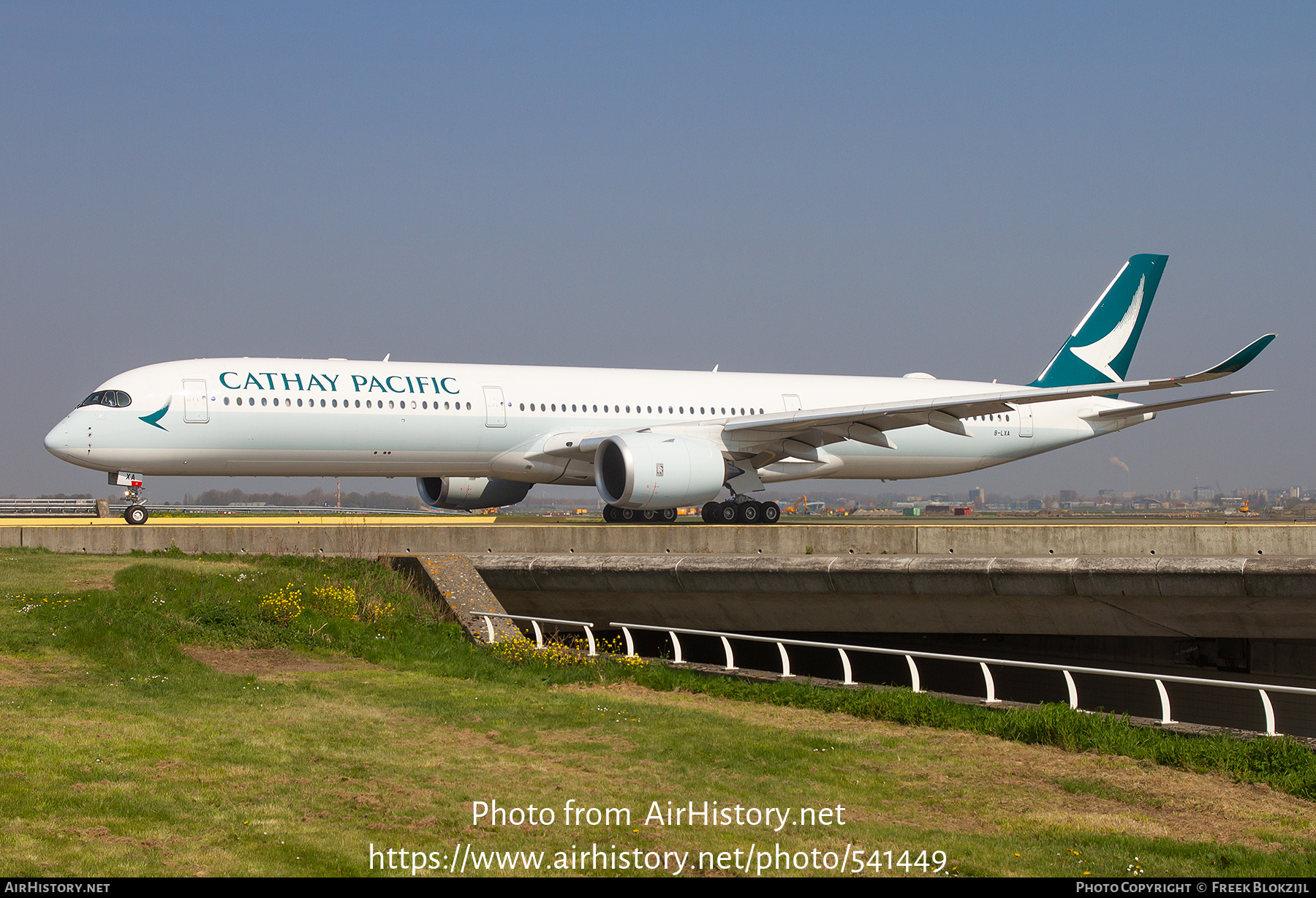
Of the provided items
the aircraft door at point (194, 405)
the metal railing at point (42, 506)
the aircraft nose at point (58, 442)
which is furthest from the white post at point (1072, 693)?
the metal railing at point (42, 506)

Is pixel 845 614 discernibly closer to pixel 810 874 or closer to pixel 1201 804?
Answer: pixel 1201 804

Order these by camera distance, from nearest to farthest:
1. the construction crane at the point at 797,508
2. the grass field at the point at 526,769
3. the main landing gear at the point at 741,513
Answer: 1. the grass field at the point at 526,769
2. the main landing gear at the point at 741,513
3. the construction crane at the point at 797,508

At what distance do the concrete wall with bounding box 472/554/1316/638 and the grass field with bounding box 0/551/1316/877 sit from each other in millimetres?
3802

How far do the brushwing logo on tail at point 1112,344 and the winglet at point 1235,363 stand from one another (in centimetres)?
1079

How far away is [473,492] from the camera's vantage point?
3000 centimetres

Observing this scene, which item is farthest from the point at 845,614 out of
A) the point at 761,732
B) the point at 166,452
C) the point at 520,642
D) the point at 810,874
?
the point at 166,452

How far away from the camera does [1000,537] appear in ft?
60.5

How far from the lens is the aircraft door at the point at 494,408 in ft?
84.3

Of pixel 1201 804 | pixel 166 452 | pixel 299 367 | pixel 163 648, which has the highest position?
pixel 299 367

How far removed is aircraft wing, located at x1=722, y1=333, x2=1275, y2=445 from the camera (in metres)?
24.5

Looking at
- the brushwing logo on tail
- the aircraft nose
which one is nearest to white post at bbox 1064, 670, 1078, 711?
the aircraft nose

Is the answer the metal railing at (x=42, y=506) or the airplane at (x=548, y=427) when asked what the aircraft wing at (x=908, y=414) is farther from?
the metal railing at (x=42, y=506)

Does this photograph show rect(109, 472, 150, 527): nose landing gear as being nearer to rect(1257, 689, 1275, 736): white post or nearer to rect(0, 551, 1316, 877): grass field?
rect(0, 551, 1316, 877): grass field

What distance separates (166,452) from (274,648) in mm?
10254
